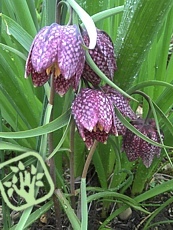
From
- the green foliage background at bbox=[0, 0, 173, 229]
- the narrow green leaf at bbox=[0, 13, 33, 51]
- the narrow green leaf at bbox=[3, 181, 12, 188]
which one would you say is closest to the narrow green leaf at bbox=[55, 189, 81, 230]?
the green foliage background at bbox=[0, 0, 173, 229]

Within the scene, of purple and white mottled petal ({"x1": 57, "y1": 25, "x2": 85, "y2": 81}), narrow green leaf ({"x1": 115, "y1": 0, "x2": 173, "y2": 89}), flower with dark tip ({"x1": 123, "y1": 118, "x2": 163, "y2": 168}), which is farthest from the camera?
flower with dark tip ({"x1": 123, "y1": 118, "x2": 163, "y2": 168})

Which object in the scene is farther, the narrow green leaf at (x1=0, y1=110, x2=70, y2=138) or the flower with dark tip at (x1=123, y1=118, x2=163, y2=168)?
the flower with dark tip at (x1=123, y1=118, x2=163, y2=168)

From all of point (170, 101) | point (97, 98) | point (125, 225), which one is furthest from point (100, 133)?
point (125, 225)

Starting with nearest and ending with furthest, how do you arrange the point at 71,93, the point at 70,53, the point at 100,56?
the point at 70,53
the point at 100,56
the point at 71,93

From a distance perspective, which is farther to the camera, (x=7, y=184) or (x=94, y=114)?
(x=7, y=184)

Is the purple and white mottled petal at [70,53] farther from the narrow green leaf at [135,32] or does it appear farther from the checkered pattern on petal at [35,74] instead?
the narrow green leaf at [135,32]

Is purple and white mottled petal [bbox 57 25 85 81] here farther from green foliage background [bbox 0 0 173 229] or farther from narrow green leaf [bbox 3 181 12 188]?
narrow green leaf [bbox 3 181 12 188]

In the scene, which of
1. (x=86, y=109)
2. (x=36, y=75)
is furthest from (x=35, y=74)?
(x=86, y=109)

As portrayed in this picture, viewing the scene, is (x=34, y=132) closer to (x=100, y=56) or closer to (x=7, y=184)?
(x=100, y=56)
